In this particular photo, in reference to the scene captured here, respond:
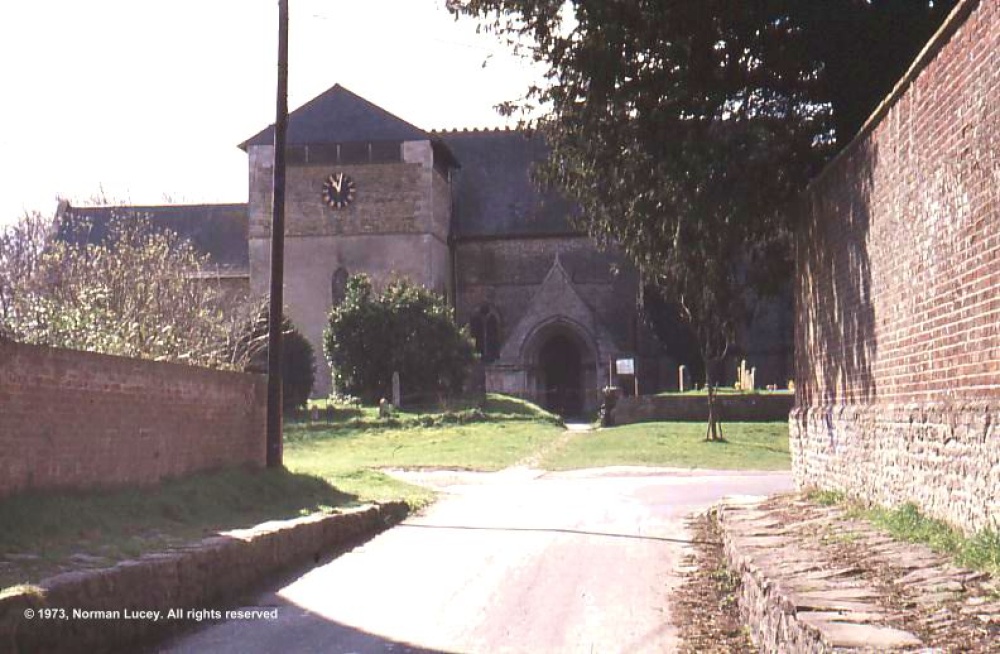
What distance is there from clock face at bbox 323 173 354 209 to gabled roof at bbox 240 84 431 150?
61.5 inches

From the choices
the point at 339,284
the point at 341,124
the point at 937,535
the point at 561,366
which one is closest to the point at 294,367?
the point at 339,284

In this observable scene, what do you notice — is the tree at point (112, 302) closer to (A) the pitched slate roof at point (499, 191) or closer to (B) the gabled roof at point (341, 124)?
(B) the gabled roof at point (341, 124)

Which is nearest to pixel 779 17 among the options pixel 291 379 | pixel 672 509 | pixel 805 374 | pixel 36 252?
pixel 805 374

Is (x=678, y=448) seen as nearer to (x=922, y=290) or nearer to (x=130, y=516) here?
(x=130, y=516)

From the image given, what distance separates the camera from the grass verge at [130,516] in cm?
920

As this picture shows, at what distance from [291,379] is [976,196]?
36.3m

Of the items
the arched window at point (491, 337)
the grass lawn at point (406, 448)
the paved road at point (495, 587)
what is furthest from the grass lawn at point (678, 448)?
the arched window at point (491, 337)

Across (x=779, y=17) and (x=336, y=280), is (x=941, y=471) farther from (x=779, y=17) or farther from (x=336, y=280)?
(x=336, y=280)

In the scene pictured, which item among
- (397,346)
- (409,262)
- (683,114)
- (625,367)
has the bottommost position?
(625,367)

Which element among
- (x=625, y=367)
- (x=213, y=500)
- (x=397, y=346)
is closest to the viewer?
(x=213, y=500)

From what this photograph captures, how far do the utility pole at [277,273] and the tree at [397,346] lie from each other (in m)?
26.3

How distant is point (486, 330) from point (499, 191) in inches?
259

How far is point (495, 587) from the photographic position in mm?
11273

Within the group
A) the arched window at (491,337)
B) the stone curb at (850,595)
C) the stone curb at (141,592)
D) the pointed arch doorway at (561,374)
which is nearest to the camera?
the stone curb at (850,595)
